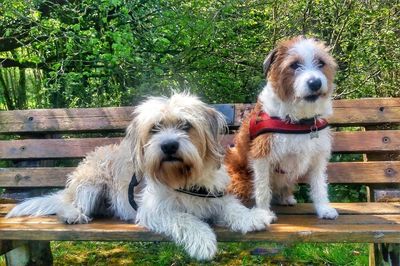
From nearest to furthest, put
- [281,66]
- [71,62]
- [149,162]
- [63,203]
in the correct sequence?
[149,162], [281,66], [63,203], [71,62]

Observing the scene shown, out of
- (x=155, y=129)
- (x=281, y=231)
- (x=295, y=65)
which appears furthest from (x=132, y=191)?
(x=295, y=65)

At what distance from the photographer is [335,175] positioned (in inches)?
145

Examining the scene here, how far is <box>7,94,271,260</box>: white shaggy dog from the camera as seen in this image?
2713 millimetres

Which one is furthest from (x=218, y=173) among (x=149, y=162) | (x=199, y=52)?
(x=199, y=52)

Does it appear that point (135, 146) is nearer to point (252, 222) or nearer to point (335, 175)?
point (252, 222)

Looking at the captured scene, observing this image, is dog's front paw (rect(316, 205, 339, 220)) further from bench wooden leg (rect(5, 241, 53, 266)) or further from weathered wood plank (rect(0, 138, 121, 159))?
bench wooden leg (rect(5, 241, 53, 266))

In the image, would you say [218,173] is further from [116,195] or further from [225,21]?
[225,21]

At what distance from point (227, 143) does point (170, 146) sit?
1.31m

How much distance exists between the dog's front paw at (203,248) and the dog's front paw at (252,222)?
17 cm

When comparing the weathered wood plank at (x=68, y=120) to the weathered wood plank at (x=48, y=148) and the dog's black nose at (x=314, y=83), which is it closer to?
the weathered wood plank at (x=48, y=148)

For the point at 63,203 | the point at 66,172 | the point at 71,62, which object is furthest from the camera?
the point at 71,62

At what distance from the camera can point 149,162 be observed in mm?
2729

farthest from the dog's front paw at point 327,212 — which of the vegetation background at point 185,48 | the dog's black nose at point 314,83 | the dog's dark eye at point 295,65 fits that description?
the vegetation background at point 185,48

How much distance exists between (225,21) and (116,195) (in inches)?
94.2
